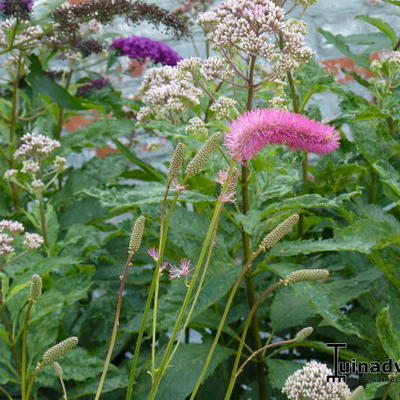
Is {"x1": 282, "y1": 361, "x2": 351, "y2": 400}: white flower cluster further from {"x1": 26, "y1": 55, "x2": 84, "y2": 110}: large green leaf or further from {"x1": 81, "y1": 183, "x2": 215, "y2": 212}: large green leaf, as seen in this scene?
{"x1": 26, "y1": 55, "x2": 84, "y2": 110}: large green leaf

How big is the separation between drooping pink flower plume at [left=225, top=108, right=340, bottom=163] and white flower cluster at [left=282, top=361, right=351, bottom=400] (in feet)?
0.77

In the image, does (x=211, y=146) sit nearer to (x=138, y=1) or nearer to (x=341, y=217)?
(x=341, y=217)

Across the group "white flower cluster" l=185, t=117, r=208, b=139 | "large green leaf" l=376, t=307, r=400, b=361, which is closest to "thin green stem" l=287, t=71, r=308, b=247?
"white flower cluster" l=185, t=117, r=208, b=139

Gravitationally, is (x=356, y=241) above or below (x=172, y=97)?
below

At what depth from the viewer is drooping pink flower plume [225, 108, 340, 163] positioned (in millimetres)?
665

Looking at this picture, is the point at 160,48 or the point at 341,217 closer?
the point at 341,217

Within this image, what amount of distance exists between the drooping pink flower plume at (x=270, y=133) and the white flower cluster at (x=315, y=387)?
0.77ft

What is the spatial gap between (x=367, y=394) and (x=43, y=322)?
0.53 meters

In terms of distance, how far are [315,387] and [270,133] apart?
0.27m

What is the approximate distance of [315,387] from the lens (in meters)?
0.77

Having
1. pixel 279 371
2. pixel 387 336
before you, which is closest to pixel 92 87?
pixel 279 371

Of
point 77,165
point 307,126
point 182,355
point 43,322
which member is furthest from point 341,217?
point 77,165

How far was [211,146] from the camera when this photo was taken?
660 millimetres

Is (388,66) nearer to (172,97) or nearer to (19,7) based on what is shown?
(172,97)
